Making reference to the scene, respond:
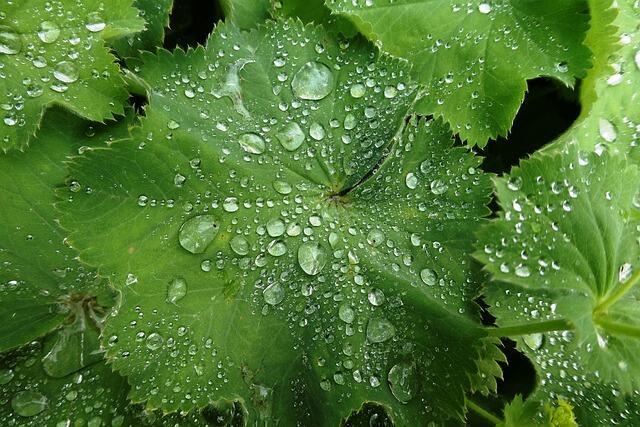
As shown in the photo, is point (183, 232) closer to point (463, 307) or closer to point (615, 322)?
point (463, 307)

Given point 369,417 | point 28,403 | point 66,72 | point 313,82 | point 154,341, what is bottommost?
point 28,403

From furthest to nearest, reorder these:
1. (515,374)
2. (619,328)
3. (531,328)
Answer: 1. (515,374)
2. (531,328)
3. (619,328)

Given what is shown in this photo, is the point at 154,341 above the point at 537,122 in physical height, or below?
below

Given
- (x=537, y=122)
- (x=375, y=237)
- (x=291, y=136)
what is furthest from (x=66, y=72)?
(x=537, y=122)

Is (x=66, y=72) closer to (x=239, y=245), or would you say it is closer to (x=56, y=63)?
(x=56, y=63)

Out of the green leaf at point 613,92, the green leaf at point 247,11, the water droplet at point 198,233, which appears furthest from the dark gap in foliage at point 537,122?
the water droplet at point 198,233

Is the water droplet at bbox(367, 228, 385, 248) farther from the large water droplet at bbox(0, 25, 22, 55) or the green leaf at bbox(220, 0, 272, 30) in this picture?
the large water droplet at bbox(0, 25, 22, 55)
